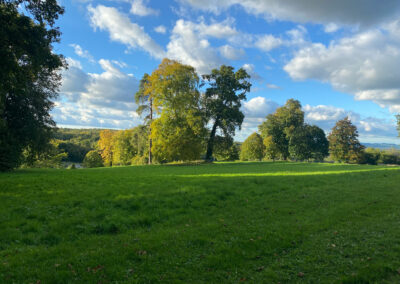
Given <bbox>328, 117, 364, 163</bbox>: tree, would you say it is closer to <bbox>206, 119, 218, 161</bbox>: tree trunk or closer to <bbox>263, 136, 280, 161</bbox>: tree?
<bbox>263, 136, 280, 161</bbox>: tree

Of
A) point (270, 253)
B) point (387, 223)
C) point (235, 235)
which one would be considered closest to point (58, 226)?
point (235, 235)

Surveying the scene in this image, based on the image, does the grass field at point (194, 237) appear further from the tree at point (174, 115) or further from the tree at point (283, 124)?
the tree at point (283, 124)

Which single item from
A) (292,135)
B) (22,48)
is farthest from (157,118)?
(292,135)

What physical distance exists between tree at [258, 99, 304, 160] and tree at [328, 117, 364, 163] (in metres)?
9.64

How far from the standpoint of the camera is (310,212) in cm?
1032

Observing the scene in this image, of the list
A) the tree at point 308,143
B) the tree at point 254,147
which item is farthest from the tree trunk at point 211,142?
the tree at point 254,147

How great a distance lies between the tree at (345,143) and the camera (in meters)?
64.2

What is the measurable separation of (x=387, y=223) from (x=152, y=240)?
27.7 feet

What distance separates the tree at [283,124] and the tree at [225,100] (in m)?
24.0

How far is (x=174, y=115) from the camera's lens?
40.9m

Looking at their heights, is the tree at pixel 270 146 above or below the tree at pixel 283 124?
below

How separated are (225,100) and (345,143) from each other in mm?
39549

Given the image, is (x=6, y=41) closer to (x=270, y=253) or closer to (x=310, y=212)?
(x=270, y=253)

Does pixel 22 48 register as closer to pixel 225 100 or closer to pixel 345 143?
pixel 225 100
